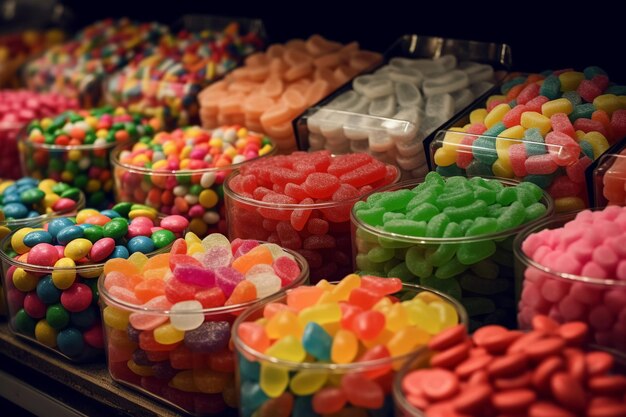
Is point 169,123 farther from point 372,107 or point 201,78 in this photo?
point 372,107

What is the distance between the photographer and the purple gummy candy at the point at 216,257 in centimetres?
129

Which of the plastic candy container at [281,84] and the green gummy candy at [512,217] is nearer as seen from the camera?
the green gummy candy at [512,217]

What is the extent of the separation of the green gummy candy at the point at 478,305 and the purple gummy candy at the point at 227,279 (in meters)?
0.33

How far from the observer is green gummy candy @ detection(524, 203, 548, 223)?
1229 mm

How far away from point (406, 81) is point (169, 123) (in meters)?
0.70

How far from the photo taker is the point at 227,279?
1197 millimetres

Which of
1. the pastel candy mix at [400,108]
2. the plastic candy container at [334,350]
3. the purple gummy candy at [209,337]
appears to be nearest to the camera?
the plastic candy container at [334,350]

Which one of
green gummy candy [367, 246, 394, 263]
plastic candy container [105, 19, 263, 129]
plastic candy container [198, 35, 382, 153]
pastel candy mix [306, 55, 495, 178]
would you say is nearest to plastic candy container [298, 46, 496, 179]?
pastel candy mix [306, 55, 495, 178]

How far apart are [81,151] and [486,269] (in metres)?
1.16

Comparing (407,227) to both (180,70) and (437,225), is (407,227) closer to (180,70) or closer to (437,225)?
(437,225)

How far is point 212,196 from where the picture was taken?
5.60ft

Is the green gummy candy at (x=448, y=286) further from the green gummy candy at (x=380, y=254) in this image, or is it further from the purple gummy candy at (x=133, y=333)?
the purple gummy candy at (x=133, y=333)

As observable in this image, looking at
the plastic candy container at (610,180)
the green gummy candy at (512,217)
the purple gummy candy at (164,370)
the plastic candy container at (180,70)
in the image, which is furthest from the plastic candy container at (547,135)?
the plastic candy container at (180,70)

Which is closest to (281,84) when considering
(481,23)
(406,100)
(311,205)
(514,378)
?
(406,100)
